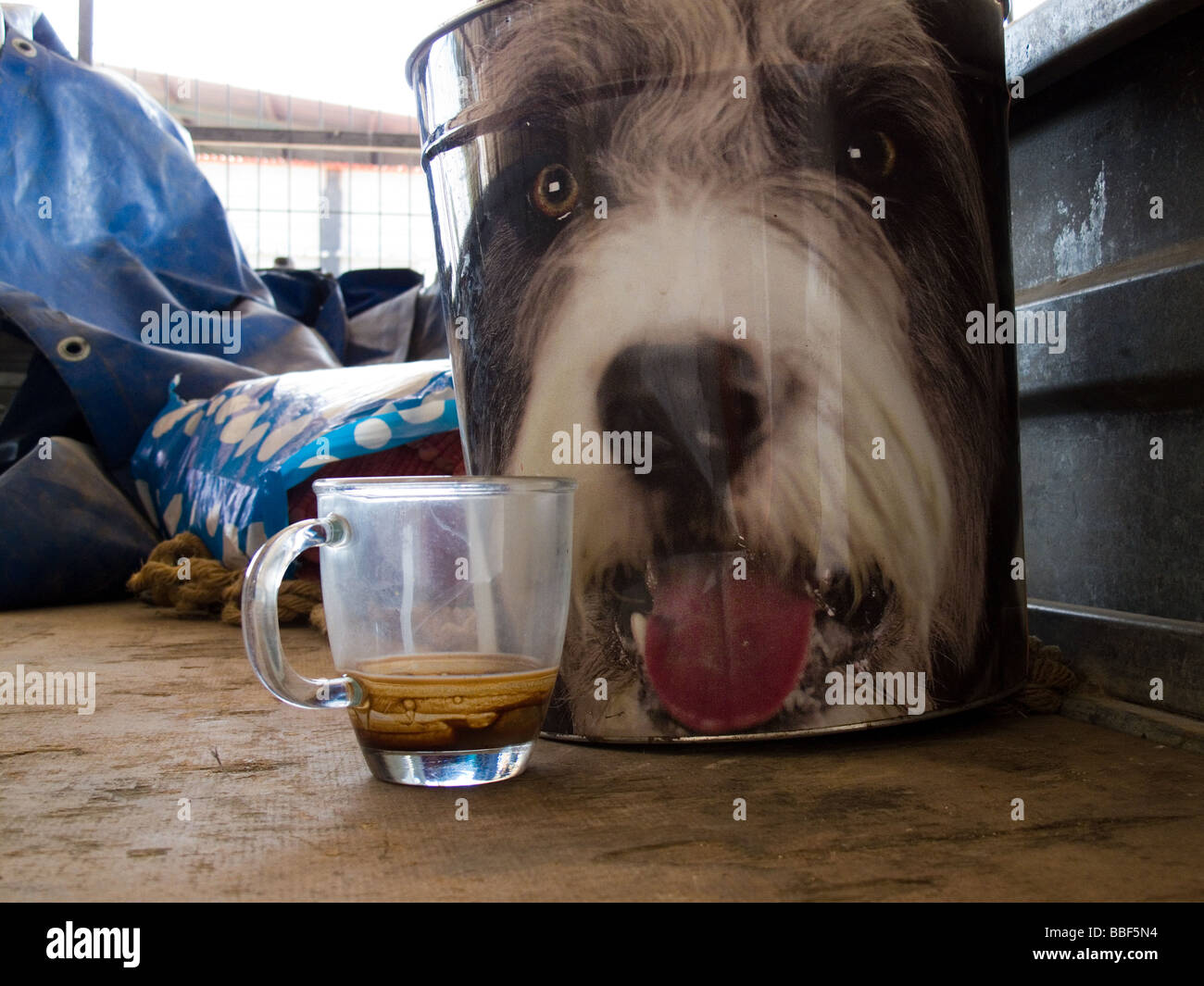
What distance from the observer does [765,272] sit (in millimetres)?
756

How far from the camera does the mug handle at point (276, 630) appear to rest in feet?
2.17

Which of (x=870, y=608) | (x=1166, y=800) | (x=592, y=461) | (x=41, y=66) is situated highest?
(x=41, y=66)

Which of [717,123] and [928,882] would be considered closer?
[928,882]

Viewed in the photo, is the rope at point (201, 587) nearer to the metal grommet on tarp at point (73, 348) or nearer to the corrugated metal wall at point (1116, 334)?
the metal grommet on tarp at point (73, 348)

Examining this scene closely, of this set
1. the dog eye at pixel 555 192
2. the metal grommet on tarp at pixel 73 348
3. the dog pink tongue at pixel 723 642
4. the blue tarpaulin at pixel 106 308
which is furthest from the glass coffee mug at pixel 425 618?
the metal grommet on tarp at pixel 73 348

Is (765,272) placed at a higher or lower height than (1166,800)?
higher

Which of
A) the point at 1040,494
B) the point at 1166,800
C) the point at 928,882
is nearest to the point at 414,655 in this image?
the point at 928,882

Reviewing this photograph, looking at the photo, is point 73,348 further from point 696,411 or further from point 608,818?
point 608,818

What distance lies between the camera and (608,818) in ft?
2.05

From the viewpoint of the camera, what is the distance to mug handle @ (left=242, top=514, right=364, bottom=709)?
0.66 metres
